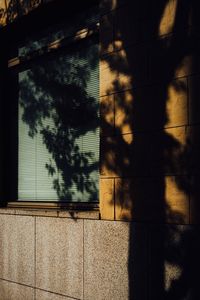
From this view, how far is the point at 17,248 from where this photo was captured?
29.2 feet

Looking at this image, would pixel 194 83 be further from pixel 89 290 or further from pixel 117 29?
pixel 89 290

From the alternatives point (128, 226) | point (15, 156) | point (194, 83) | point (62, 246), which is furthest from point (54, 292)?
Result: point (194, 83)

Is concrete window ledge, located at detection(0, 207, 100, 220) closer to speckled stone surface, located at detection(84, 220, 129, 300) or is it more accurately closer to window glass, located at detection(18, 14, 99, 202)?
speckled stone surface, located at detection(84, 220, 129, 300)

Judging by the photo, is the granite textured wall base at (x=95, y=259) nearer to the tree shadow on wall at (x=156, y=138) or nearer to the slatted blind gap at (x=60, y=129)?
the tree shadow on wall at (x=156, y=138)

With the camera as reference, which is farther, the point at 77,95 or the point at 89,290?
the point at 77,95

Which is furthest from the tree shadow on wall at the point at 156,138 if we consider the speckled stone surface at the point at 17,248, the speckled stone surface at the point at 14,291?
the speckled stone surface at the point at 14,291

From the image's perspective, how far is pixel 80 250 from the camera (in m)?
7.36

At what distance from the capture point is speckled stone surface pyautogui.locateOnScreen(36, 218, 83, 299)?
24.4 ft

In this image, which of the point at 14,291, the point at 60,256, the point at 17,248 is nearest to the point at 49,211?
the point at 60,256

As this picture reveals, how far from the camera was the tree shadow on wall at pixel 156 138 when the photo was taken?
583 centimetres

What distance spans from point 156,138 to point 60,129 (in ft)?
9.77

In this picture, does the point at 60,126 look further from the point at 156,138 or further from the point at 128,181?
the point at 156,138

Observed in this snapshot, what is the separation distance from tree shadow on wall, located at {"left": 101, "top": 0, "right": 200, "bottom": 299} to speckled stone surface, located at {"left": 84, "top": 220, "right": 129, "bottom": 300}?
0.17m

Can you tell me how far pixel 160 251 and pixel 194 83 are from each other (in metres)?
2.22
